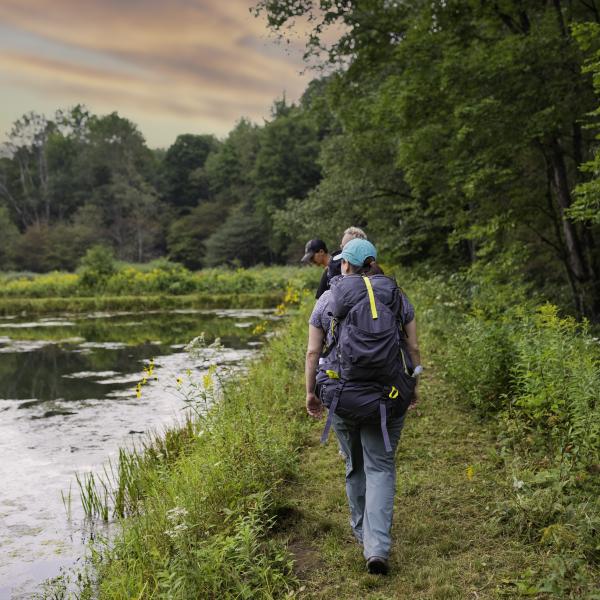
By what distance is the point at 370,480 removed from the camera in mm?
3580

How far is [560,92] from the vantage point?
30.0 ft

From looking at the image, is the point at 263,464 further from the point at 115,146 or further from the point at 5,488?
the point at 115,146

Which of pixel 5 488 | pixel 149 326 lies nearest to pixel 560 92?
pixel 5 488

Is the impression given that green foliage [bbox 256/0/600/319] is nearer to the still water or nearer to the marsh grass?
the still water

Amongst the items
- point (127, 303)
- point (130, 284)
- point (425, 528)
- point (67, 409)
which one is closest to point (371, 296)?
point (425, 528)

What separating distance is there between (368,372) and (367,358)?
0.29 ft

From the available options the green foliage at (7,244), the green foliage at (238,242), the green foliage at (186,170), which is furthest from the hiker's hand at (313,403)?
the green foliage at (186,170)

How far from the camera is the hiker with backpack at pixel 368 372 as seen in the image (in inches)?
136

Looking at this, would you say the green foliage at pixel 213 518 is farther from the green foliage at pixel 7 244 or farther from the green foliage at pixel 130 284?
the green foliage at pixel 7 244

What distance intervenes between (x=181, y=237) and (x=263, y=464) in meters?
57.2

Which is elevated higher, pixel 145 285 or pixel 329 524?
pixel 145 285

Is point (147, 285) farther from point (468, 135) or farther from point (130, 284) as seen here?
point (468, 135)

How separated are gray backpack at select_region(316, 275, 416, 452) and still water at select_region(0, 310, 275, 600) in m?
2.84

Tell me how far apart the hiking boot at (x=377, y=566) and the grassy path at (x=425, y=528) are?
37mm
